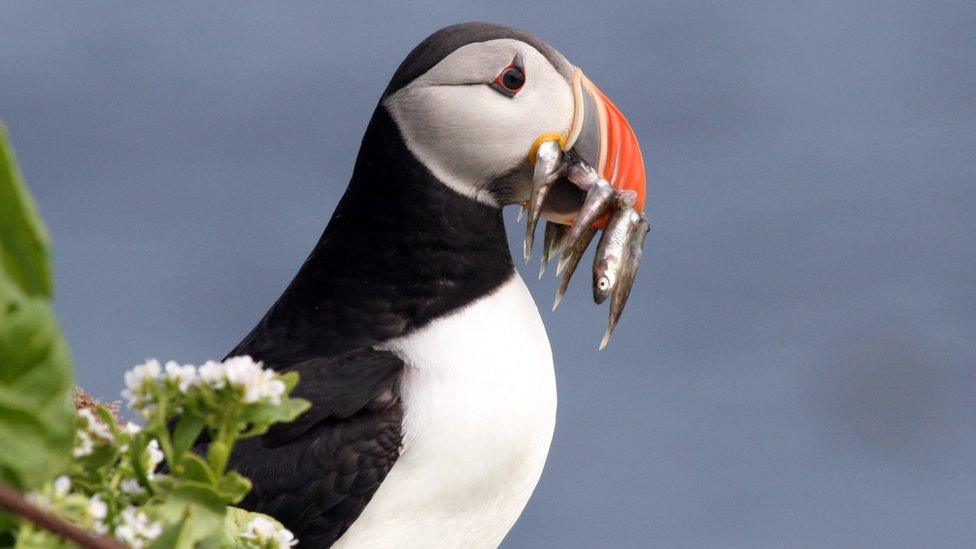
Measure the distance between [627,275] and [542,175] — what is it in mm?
440

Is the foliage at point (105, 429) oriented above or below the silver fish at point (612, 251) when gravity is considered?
above

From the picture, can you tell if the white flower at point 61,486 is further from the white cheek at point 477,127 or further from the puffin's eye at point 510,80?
the puffin's eye at point 510,80

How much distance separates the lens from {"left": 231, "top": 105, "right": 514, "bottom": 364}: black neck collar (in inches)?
Answer: 183

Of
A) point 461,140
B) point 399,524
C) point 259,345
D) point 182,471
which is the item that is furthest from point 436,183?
point 182,471

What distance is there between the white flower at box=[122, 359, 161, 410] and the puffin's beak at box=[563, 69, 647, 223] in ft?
10.1

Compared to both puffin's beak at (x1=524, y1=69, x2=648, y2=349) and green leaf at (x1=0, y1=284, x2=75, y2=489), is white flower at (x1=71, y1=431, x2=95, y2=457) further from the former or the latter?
puffin's beak at (x1=524, y1=69, x2=648, y2=349)

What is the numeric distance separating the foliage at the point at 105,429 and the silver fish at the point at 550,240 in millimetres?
2986

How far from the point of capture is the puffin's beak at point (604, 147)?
488cm

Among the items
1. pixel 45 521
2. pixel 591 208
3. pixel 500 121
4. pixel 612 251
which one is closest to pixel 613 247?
pixel 612 251

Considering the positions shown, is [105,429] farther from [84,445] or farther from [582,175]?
[582,175]

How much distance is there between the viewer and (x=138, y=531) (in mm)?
1755

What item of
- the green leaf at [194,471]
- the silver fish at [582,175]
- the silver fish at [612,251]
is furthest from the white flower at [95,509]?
A: the silver fish at [582,175]

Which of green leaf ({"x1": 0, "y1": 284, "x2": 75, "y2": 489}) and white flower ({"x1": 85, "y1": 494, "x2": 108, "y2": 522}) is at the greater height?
green leaf ({"x1": 0, "y1": 284, "x2": 75, "y2": 489})

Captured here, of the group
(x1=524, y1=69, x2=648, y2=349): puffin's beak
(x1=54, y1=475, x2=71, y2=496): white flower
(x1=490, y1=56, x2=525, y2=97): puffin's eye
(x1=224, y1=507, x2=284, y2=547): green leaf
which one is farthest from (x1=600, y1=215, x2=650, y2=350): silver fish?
Result: (x1=54, y1=475, x2=71, y2=496): white flower
